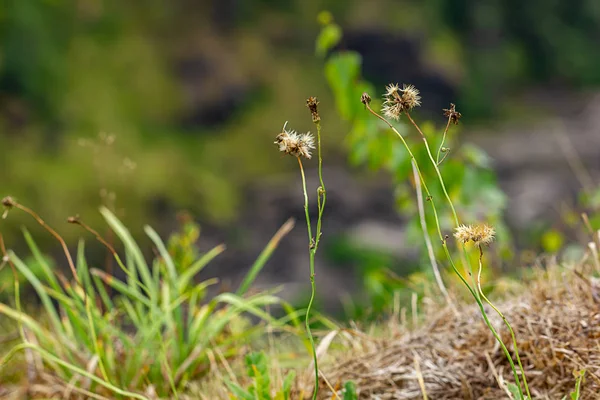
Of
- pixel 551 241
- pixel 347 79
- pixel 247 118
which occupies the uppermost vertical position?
pixel 247 118

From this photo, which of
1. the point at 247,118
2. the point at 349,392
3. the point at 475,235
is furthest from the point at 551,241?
the point at 247,118

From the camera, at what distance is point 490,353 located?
3.71 feet

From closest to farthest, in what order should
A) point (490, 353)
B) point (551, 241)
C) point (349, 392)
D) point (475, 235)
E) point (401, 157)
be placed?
point (475, 235), point (349, 392), point (490, 353), point (401, 157), point (551, 241)

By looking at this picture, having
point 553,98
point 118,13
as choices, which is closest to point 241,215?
point 118,13

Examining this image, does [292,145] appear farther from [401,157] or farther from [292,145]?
[401,157]

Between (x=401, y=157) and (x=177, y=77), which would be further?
(x=177, y=77)

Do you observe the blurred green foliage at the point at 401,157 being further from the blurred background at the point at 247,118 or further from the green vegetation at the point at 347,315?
the blurred background at the point at 247,118

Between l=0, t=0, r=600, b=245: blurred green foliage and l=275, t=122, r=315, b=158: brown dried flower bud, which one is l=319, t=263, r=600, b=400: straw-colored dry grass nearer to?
l=275, t=122, r=315, b=158: brown dried flower bud

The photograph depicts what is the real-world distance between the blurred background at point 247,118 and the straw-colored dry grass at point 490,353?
3.04 m

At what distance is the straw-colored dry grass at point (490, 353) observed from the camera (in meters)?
1.05

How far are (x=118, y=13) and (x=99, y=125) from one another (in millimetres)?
2317

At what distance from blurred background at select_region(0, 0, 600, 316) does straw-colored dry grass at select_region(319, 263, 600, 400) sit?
3.04 metres

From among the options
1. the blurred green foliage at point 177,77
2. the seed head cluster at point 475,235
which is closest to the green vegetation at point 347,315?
the seed head cluster at point 475,235

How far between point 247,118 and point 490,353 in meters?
8.59
